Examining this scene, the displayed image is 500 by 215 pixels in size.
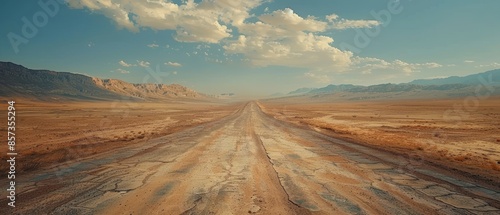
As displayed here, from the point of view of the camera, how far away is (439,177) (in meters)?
8.34

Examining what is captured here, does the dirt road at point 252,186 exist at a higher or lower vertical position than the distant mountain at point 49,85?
lower

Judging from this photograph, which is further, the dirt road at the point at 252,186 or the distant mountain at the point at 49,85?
the distant mountain at the point at 49,85

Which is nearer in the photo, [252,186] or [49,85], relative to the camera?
[252,186]

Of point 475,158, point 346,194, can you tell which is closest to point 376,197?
point 346,194

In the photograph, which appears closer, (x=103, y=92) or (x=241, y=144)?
(x=241, y=144)

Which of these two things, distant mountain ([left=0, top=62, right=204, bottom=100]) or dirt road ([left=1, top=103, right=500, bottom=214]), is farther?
distant mountain ([left=0, top=62, right=204, bottom=100])

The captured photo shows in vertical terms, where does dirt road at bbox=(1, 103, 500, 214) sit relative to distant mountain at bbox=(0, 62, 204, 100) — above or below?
below

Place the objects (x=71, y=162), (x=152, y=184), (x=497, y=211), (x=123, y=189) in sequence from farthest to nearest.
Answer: (x=71, y=162)
(x=152, y=184)
(x=123, y=189)
(x=497, y=211)

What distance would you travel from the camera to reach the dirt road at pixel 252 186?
231 inches

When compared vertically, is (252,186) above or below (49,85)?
below

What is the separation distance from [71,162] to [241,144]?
8016mm

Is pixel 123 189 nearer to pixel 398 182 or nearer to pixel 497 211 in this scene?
pixel 398 182

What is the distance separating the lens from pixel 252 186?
7.41 metres

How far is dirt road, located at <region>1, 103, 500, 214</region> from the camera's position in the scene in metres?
5.87
